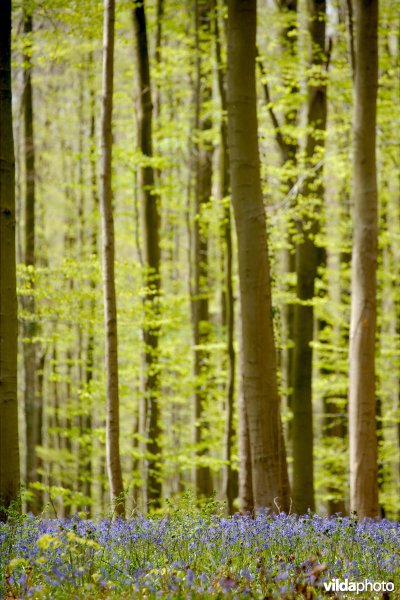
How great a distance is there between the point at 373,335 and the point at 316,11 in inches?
241

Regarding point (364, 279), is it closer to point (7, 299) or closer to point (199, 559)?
point (7, 299)

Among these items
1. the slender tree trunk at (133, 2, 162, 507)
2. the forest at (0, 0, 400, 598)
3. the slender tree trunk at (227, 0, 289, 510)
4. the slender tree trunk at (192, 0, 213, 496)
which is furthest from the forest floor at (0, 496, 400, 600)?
the slender tree trunk at (192, 0, 213, 496)

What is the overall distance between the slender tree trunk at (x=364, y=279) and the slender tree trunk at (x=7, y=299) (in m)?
4.37

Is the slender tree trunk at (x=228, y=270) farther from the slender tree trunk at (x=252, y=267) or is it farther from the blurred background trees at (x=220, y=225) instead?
the slender tree trunk at (x=252, y=267)

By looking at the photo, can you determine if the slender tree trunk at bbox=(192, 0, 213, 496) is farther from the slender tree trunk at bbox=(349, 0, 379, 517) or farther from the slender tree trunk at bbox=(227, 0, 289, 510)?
the slender tree trunk at bbox=(227, 0, 289, 510)

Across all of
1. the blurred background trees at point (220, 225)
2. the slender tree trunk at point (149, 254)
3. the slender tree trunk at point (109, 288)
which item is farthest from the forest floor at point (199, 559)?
the slender tree trunk at point (149, 254)

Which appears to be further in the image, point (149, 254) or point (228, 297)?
point (228, 297)

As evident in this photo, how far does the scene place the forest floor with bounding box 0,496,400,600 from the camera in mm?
3898

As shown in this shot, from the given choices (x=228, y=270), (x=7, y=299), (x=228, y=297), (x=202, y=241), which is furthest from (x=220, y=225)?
(x=7, y=299)

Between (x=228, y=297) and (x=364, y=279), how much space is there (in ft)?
19.6

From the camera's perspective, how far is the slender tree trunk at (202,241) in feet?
50.4

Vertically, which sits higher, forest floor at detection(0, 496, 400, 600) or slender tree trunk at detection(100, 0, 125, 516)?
slender tree trunk at detection(100, 0, 125, 516)

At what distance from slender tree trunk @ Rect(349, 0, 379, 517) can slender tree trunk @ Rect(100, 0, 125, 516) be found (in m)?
3.09

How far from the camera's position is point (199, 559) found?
15.9 ft
